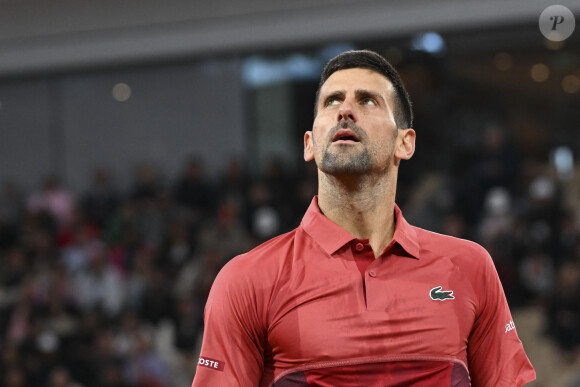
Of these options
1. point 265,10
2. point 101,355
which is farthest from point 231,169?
point 101,355

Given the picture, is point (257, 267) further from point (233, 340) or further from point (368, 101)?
point (368, 101)

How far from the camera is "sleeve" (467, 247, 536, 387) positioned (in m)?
2.23

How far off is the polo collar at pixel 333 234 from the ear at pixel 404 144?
189 millimetres

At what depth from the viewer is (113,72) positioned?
39.2 ft

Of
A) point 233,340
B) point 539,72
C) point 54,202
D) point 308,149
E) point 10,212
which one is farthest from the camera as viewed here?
point 10,212

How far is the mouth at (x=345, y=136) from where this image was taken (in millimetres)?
2191

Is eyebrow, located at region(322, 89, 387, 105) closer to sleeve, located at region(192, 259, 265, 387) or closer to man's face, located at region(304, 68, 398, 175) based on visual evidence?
man's face, located at region(304, 68, 398, 175)

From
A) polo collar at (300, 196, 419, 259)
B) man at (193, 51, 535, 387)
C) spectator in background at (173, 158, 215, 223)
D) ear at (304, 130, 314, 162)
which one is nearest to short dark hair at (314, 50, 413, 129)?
man at (193, 51, 535, 387)

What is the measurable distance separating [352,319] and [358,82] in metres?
0.66

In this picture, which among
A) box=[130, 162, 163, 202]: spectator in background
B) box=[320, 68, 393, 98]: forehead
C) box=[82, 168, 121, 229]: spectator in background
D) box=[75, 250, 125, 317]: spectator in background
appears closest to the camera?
box=[320, 68, 393, 98]: forehead

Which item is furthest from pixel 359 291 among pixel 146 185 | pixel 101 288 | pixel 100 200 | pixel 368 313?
pixel 100 200

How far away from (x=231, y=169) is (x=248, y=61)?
1.56 meters

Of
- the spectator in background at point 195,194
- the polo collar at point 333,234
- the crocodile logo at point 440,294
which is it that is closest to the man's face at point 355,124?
the polo collar at point 333,234

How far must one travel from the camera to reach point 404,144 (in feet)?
7.71
